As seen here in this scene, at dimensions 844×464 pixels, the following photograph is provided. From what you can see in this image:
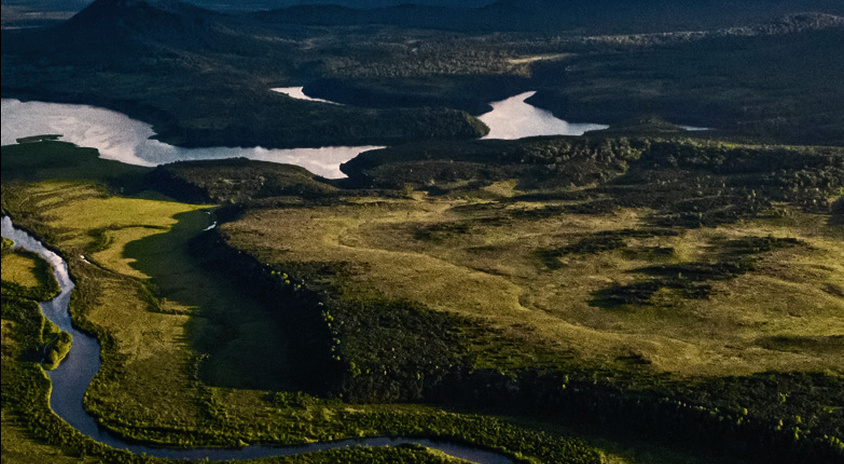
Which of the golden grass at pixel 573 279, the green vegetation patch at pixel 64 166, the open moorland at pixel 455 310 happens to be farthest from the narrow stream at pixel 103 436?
the green vegetation patch at pixel 64 166

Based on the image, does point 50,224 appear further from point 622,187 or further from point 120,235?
point 622,187

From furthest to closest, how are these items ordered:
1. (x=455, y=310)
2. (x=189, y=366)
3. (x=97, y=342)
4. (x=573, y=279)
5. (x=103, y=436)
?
(x=573, y=279) < (x=455, y=310) < (x=97, y=342) < (x=189, y=366) < (x=103, y=436)

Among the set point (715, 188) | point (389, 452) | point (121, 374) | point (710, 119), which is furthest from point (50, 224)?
point (710, 119)

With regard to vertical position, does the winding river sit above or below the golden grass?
below

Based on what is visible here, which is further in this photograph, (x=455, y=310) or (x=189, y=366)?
(x=455, y=310)

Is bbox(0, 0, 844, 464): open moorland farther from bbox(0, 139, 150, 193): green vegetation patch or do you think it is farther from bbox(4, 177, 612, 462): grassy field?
bbox(0, 139, 150, 193): green vegetation patch

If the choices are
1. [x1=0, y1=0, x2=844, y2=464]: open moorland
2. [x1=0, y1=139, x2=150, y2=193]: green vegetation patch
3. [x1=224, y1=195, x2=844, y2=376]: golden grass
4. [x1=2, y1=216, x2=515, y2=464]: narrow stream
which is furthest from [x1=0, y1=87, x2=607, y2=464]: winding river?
[x1=224, y1=195, x2=844, y2=376]: golden grass

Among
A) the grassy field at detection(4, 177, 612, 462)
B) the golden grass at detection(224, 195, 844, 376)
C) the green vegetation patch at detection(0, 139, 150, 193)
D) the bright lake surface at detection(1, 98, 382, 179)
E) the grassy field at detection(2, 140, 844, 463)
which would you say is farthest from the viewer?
the bright lake surface at detection(1, 98, 382, 179)

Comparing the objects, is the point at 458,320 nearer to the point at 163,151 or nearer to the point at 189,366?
the point at 189,366

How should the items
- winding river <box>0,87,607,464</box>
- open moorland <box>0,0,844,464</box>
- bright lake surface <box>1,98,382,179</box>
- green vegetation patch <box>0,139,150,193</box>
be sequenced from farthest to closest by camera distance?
bright lake surface <box>1,98,382,179</box> → green vegetation patch <box>0,139,150,193</box> → open moorland <box>0,0,844,464</box> → winding river <box>0,87,607,464</box>

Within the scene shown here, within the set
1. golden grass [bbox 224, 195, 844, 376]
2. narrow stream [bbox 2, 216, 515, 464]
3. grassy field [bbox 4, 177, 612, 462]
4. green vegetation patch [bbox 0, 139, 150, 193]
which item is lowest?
narrow stream [bbox 2, 216, 515, 464]

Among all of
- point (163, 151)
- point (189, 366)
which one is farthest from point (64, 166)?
point (189, 366)
